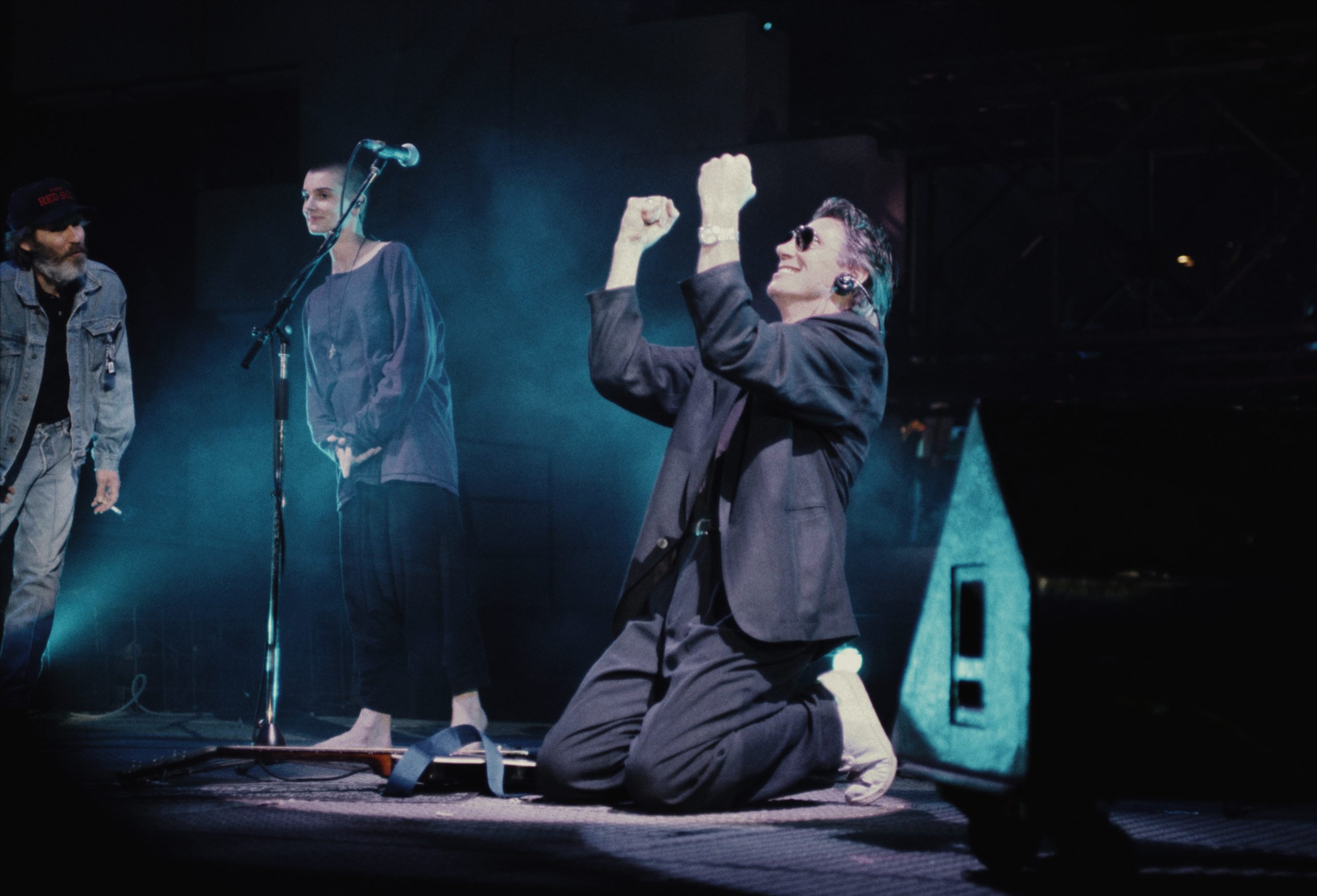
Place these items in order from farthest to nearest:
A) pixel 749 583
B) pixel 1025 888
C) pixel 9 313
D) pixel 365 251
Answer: pixel 9 313 < pixel 365 251 < pixel 749 583 < pixel 1025 888

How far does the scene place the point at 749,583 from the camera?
247 centimetres

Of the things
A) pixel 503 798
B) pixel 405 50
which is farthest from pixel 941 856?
pixel 405 50

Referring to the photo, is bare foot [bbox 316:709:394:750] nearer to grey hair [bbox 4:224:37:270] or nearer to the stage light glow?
the stage light glow

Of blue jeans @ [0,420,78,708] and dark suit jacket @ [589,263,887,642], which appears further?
blue jeans @ [0,420,78,708]

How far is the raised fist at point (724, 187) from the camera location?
2.50 meters

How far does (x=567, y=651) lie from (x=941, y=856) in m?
3.06

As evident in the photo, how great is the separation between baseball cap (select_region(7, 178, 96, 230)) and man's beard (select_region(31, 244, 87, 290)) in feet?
0.36

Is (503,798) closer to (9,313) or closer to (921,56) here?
(9,313)

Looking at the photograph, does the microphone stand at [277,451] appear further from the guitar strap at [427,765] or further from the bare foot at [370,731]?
the guitar strap at [427,765]

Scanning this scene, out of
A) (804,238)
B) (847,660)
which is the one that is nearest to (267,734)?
(847,660)

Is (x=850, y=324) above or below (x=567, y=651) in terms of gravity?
above

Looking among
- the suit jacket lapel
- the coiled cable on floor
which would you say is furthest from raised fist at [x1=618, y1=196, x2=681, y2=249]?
the coiled cable on floor

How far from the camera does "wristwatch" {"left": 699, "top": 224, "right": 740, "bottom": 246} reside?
2.45 m

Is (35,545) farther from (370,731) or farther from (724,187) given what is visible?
(724,187)
